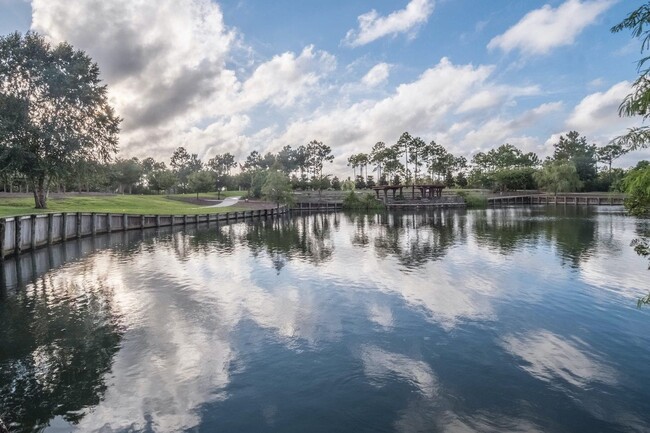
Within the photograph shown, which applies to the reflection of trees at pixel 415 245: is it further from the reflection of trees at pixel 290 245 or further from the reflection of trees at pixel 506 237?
the reflection of trees at pixel 290 245

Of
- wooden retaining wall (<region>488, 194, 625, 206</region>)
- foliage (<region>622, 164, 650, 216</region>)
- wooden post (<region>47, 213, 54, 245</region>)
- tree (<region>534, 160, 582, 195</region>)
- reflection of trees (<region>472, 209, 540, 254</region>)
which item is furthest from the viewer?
tree (<region>534, 160, 582, 195</region>)

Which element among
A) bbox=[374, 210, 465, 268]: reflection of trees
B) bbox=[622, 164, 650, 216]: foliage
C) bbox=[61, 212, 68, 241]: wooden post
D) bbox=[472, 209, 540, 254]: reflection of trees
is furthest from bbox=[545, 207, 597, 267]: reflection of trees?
bbox=[61, 212, 68, 241]: wooden post

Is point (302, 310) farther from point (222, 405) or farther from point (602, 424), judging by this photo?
point (602, 424)

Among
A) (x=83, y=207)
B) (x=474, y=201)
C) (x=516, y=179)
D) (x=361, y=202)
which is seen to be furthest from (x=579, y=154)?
(x=83, y=207)

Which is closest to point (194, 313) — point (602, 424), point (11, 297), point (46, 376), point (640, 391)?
point (46, 376)

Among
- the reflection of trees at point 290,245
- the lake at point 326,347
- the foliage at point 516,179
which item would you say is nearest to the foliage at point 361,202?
the foliage at point 516,179

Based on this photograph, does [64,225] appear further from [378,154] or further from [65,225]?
[378,154]

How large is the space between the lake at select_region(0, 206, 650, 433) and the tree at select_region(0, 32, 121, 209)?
2466 centimetres

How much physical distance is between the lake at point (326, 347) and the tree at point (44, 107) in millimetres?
24657

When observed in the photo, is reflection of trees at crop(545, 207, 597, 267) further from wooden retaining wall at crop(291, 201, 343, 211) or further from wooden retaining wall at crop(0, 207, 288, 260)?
wooden retaining wall at crop(291, 201, 343, 211)

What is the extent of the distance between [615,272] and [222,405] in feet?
69.9

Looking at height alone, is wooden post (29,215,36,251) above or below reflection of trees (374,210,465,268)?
above

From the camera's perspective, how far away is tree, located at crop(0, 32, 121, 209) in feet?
136

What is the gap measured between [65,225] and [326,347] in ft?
100
